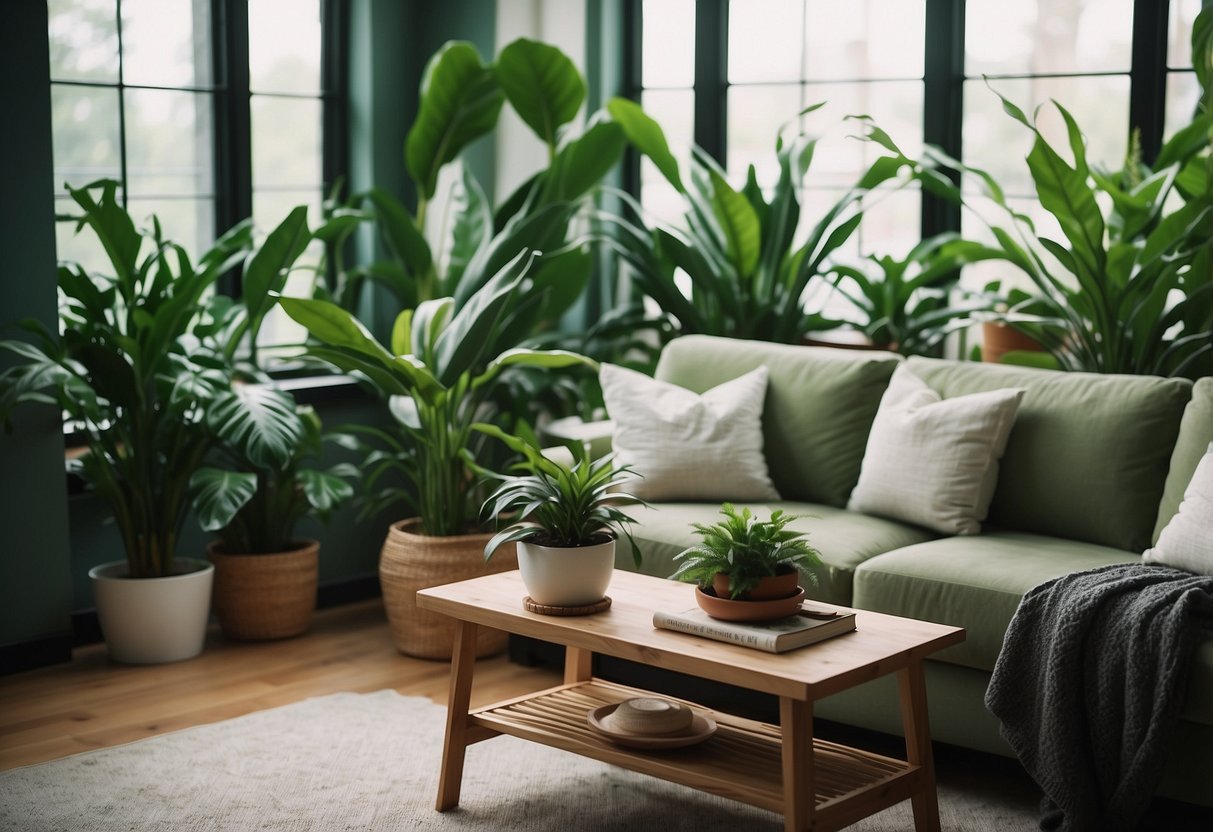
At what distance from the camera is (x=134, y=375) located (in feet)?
13.2

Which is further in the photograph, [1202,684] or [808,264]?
[808,264]

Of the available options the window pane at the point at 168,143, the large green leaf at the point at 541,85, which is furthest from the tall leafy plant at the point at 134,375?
the large green leaf at the point at 541,85

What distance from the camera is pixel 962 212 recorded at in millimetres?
4734

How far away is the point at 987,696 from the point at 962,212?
218 cm

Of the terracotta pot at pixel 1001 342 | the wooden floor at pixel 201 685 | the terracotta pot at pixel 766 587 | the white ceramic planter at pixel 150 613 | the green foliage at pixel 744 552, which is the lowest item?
the wooden floor at pixel 201 685

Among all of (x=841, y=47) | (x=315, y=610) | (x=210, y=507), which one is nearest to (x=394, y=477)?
(x=315, y=610)

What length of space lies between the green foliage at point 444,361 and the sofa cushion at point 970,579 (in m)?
1.08

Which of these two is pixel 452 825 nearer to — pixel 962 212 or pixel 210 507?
pixel 210 507

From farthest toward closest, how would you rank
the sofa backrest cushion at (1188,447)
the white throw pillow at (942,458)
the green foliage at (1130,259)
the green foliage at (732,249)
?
the green foliage at (732,249) → the green foliage at (1130,259) → the white throw pillow at (942,458) → the sofa backrest cushion at (1188,447)

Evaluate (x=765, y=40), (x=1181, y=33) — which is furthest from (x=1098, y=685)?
(x=765, y=40)

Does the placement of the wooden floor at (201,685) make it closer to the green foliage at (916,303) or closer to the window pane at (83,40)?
the green foliage at (916,303)

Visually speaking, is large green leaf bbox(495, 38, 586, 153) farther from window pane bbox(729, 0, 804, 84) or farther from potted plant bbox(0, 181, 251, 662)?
potted plant bbox(0, 181, 251, 662)

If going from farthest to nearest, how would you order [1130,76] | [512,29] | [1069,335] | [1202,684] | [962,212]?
[512,29] < [962,212] < [1130,76] < [1069,335] < [1202,684]

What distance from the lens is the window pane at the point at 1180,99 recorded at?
4242 millimetres
